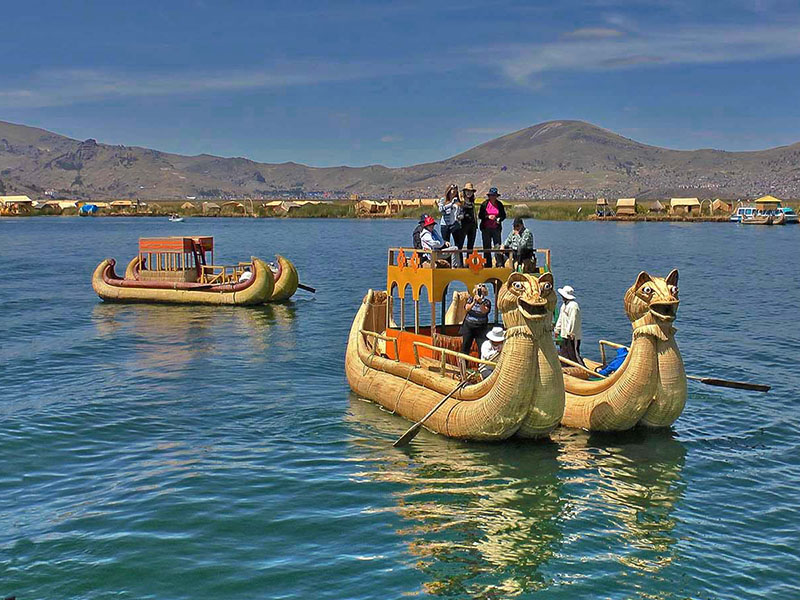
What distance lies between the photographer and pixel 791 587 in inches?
418

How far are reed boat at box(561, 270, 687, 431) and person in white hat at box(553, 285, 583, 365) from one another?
2.00 meters

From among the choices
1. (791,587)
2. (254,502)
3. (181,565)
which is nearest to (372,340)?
(254,502)

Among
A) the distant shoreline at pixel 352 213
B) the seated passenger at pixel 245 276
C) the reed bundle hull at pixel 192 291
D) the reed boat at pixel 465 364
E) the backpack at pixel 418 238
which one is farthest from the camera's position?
the distant shoreline at pixel 352 213

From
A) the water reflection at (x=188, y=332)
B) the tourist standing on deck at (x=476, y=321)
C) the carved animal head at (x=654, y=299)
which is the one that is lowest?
the water reflection at (x=188, y=332)

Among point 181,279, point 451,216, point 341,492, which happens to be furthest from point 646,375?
point 181,279

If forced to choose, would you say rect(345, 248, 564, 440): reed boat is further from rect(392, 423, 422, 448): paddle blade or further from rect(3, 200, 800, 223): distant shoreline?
rect(3, 200, 800, 223): distant shoreline

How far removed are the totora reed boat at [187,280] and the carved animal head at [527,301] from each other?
2432 centimetres

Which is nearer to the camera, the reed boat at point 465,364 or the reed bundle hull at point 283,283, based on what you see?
the reed boat at point 465,364

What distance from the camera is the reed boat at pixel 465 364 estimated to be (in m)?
14.3

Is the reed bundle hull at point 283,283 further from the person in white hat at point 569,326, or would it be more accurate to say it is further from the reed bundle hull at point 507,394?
the person in white hat at point 569,326

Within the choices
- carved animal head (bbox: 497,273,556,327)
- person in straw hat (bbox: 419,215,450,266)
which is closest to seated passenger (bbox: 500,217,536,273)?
person in straw hat (bbox: 419,215,450,266)

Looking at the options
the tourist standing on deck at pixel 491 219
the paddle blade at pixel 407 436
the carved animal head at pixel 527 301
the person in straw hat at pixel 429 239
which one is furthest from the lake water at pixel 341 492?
the tourist standing on deck at pixel 491 219

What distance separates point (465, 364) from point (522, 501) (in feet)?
13.8

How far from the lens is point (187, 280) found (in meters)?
39.8
